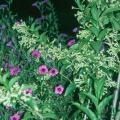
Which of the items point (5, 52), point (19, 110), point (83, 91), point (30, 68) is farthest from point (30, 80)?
point (83, 91)

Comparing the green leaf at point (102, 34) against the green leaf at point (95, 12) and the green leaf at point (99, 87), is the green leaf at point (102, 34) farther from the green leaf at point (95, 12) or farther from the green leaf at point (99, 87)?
the green leaf at point (99, 87)

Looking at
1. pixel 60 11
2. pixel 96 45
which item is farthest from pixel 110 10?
pixel 60 11

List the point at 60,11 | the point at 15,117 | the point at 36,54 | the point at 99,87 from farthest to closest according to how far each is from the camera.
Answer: the point at 60,11
the point at 36,54
the point at 15,117
the point at 99,87

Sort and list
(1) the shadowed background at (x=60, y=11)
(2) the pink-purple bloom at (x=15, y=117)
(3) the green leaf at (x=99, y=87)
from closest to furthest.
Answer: (3) the green leaf at (x=99, y=87) < (2) the pink-purple bloom at (x=15, y=117) < (1) the shadowed background at (x=60, y=11)

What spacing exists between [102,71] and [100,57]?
9 cm

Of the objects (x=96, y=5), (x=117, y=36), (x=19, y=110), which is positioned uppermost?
(x=96, y=5)

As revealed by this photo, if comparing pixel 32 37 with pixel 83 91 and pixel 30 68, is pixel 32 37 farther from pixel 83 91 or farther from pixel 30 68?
pixel 30 68

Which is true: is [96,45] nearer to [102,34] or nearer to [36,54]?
[102,34]

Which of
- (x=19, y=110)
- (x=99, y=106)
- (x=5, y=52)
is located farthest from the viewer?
(x=5, y=52)

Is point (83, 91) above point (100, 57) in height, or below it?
below

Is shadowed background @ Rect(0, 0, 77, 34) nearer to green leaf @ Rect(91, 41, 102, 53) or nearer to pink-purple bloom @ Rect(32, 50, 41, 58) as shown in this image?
pink-purple bloom @ Rect(32, 50, 41, 58)

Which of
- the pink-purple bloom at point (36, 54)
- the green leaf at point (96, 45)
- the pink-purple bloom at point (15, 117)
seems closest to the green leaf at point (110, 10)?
the green leaf at point (96, 45)

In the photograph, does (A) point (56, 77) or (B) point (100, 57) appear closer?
(B) point (100, 57)

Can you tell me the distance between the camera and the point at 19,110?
11.1ft
